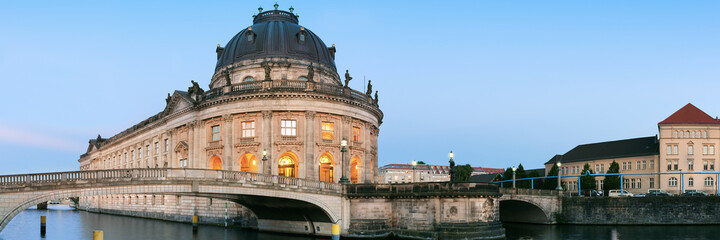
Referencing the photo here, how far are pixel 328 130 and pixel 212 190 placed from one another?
60.9 ft

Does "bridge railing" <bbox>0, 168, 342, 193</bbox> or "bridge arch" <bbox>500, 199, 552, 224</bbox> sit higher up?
"bridge railing" <bbox>0, 168, 342, 193</bbox>

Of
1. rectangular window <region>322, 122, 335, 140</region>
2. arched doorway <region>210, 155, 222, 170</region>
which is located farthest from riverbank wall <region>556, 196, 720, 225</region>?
arched doorway <region>210, 155, 222, 170</region>

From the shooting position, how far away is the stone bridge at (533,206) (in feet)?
184

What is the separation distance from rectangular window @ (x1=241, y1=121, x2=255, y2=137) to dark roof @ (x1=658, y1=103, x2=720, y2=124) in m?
71.1

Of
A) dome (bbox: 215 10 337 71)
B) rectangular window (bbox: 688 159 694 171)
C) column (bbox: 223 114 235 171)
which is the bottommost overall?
rectangular window (bbox: 688 159 694 171)

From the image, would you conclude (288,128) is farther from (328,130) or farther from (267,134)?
(328,130)

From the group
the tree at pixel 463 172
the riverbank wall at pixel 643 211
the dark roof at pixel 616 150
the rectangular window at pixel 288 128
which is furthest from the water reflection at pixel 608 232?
the tree at pixel 463 172

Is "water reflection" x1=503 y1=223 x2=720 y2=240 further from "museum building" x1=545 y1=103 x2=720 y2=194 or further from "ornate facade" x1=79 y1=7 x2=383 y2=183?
"museum building" x1=545 y1=103 x2=720 y2=194

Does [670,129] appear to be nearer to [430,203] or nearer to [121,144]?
[430,203]

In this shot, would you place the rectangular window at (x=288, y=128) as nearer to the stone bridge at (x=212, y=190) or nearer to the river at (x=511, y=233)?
the stone bridge at (x=212, y=190)

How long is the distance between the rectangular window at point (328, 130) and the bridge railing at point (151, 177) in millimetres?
12114

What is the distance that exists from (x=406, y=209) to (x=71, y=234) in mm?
26370

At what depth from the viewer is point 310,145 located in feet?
173

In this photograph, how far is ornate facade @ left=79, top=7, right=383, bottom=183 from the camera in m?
53.0
